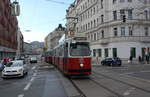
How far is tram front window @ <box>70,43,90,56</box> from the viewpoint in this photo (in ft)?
60.4

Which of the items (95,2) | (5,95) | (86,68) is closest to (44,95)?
(5,95)

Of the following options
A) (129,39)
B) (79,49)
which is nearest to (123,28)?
(129,39)

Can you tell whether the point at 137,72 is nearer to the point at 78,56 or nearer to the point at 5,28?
the point at 78,56

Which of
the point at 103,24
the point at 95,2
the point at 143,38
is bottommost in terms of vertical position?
the point at 143,38

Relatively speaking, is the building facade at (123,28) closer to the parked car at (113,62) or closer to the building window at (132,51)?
the building window at (132,51)

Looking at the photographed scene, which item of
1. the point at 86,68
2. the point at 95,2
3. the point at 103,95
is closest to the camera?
the point at 103,95

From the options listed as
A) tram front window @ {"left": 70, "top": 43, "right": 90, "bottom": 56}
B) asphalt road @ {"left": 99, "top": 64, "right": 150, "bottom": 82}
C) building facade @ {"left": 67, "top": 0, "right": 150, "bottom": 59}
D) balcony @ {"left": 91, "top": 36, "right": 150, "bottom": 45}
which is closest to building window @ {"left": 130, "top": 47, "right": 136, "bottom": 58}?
building facade @ {"left": 67, "top": 0, "right": 150, "bottom": 59}

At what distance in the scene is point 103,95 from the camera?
35.7 ft

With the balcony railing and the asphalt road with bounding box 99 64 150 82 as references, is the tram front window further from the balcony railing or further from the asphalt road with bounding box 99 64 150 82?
the balcony railing

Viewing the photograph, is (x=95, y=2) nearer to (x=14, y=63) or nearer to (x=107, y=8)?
(x=107, y=8)

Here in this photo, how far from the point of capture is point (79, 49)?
18531 millimetres

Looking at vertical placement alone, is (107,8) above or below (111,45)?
above

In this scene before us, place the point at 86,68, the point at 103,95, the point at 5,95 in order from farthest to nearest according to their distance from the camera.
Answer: the point at 86,68
the point at 5,95
the point at 103,95

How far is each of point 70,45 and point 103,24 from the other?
38.9 metres
